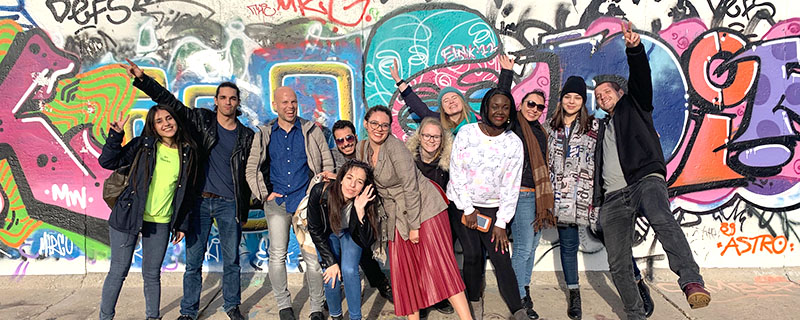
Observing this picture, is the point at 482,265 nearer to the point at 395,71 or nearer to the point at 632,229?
the point at 632,229

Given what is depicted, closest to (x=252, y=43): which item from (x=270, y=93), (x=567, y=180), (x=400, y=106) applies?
(x=270, y=93)

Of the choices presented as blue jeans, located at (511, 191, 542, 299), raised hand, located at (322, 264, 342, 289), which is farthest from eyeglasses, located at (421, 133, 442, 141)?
raised hand, located at (322, 264, 342, 289)

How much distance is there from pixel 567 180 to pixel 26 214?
5093 mm

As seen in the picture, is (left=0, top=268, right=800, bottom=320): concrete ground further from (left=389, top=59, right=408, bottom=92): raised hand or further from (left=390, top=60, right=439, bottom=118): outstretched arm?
(left=389, top=59, right=408, bottom=92): raised hand

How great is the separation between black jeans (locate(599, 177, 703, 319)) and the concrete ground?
618 millimetres

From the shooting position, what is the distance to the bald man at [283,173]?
12.7 feet

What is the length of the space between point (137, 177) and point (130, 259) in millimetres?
612

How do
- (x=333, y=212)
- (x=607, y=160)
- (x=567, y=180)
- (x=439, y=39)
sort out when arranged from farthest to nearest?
(x=439, y=39) < (x=567, y=180) < (x=607, y=160) < (x=333, y=212)

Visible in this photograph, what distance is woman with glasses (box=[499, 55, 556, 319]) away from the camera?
384 cm

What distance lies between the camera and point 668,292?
4625mm

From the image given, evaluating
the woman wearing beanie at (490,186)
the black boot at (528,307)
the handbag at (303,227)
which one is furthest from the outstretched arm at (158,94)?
the black boot at (528,307)

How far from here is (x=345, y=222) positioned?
3.54 meters

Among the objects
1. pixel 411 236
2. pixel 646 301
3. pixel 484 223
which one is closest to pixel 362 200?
pixel 411 236

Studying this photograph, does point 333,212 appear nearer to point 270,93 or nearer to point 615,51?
point 270,93
